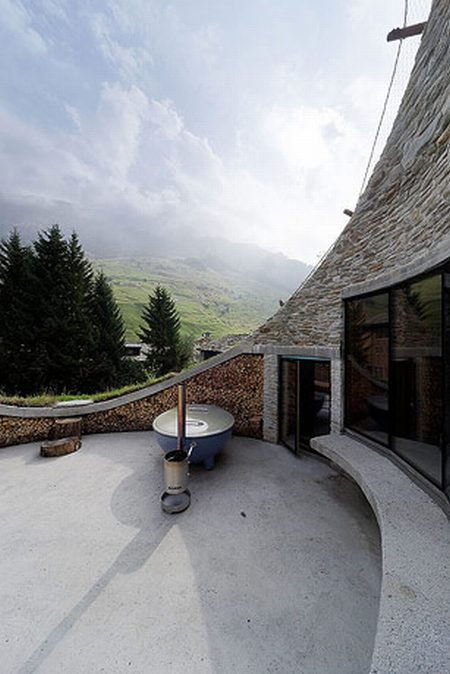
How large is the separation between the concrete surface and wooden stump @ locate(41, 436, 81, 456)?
6.02m

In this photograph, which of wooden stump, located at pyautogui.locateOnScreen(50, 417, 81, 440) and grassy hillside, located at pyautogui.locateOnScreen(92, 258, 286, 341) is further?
grassy hillside, located at pyautogui.locateOnScreen(92, 258, 286, 341)

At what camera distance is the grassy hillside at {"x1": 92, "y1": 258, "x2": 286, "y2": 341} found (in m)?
89.5

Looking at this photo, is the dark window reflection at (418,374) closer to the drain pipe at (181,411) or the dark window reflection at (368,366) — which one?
the dark window reflection at (368,366)

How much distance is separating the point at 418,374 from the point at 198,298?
416 ft

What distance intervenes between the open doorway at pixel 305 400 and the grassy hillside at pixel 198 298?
209 ft

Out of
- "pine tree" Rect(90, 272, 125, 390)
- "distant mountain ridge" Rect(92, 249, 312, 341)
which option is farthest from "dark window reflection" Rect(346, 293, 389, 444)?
"distant mountain ridge" Rect(92, 249, 312, 341)

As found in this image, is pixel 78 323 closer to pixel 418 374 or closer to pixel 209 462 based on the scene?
pixel 209 462

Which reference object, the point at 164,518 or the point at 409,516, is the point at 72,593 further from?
the point at 409,516

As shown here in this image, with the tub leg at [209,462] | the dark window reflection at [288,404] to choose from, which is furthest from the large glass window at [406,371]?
the tub leg at [209,462]

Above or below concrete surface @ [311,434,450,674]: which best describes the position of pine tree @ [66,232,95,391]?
above

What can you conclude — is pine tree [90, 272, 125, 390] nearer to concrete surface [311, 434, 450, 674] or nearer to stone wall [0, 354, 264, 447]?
stone wall [0, 354, 264, 447]

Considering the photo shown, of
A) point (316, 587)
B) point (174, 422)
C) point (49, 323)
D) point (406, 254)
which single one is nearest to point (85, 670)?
point (316, 587)

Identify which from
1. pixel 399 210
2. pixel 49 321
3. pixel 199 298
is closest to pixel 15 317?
pixel 49 321

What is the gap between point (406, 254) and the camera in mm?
4367
